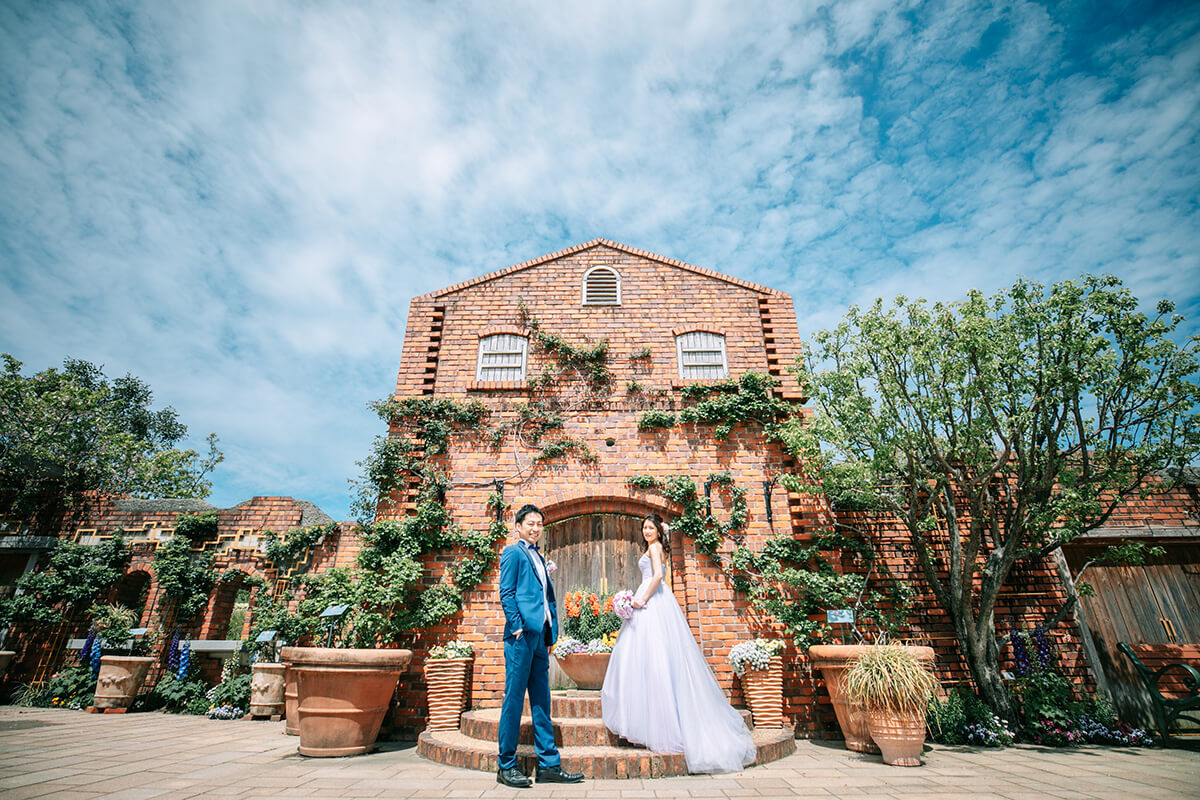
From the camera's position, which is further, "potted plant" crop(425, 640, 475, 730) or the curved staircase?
"potted plant" crop(425, 640, 475, 730)

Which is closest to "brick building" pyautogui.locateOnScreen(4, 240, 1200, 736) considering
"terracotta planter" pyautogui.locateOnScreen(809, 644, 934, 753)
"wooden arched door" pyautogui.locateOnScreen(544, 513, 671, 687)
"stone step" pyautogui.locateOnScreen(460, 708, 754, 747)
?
"wooden arched door" pyautogui.locateOnScreen(544, 513, 671, 687)

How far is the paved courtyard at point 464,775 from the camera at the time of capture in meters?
3.38

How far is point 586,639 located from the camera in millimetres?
5605

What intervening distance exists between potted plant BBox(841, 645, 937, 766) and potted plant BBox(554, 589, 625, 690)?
7.73 ft

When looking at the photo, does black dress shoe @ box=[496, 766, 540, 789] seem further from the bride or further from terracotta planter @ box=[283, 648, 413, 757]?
terracotta planter @ box=[283, 648, 413, 757]

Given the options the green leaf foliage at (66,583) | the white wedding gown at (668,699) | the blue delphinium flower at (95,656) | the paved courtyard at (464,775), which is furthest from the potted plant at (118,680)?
the white wedding gown at (668,699)


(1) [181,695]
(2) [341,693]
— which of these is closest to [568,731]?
(2) [341,693]

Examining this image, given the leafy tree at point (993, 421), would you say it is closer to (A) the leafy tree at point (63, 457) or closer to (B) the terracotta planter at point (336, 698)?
(B) the terracotta planter at point (336, 698)

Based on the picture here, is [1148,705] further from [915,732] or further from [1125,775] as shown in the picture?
[915,732]

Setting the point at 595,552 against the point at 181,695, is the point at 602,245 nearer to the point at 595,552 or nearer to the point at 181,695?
the point at 595,552

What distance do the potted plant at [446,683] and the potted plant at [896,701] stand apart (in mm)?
3837

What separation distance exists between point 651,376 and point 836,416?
96.5 inches

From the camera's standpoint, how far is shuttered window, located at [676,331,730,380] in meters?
7.48

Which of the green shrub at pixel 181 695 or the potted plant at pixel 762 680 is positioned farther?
the green shrub at pixel 181 695
